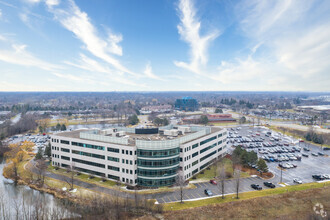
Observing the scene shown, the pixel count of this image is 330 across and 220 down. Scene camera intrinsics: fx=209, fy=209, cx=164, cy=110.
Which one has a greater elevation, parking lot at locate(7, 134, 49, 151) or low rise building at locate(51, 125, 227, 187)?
Result: low rise building at locate(51, 125, 227, 187)

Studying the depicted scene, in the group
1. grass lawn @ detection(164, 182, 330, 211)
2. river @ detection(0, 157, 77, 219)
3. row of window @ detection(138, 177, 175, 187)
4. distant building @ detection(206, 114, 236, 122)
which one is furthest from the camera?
distant building @ detection(206, 114, 236, 122)

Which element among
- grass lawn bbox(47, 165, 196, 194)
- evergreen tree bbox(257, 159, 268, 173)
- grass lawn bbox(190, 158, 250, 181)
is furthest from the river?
evergreen tree bbox(257, 159, 268, 173)

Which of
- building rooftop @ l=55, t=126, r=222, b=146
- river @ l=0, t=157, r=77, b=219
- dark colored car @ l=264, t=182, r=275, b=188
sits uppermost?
building rooftop @ l=55, t=126, r=222, b=146

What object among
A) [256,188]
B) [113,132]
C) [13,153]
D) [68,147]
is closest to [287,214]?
[256,188]

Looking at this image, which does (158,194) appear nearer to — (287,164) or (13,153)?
(287,164)

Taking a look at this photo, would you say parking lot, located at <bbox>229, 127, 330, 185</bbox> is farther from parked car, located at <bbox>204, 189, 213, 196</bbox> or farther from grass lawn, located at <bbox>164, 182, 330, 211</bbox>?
parked car, located at <bbox>204, 189, 213, 196</bbox>

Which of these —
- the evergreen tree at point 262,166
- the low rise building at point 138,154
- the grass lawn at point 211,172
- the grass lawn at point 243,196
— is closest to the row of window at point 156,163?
the low rise building at point 138,154

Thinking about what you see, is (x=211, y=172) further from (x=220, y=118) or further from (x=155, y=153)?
(x=220, y=118)
